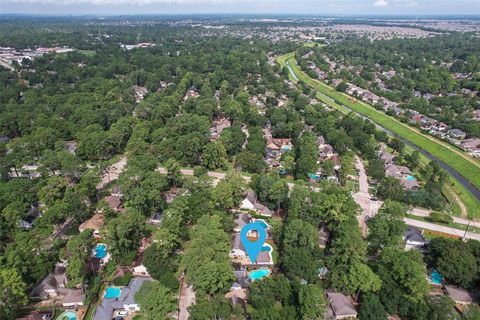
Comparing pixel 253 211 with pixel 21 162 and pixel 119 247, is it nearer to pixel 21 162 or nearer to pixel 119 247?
pixel 119 247


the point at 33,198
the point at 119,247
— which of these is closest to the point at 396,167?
the point at 119,247

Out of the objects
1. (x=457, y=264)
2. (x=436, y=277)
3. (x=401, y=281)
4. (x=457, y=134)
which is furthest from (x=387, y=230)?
(x=457, y=134)

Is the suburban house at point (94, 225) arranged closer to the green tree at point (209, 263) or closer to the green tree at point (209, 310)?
the green tree at point (209, 263)

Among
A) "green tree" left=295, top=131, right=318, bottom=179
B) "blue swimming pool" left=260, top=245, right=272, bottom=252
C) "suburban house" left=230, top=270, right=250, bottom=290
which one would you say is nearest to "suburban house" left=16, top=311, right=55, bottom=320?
"suburban house" left=230, top=270, right=250, bottom=290

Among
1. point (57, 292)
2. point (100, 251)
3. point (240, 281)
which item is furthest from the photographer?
point (100, 251)

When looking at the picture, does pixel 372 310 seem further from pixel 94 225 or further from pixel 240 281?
pixel 94 225

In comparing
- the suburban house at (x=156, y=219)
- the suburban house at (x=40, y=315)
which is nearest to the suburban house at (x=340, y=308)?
the suburban house at (x=156, y=219)

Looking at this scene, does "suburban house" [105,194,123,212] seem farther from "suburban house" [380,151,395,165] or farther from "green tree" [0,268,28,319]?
"suburban house" [380,151,395,165]
